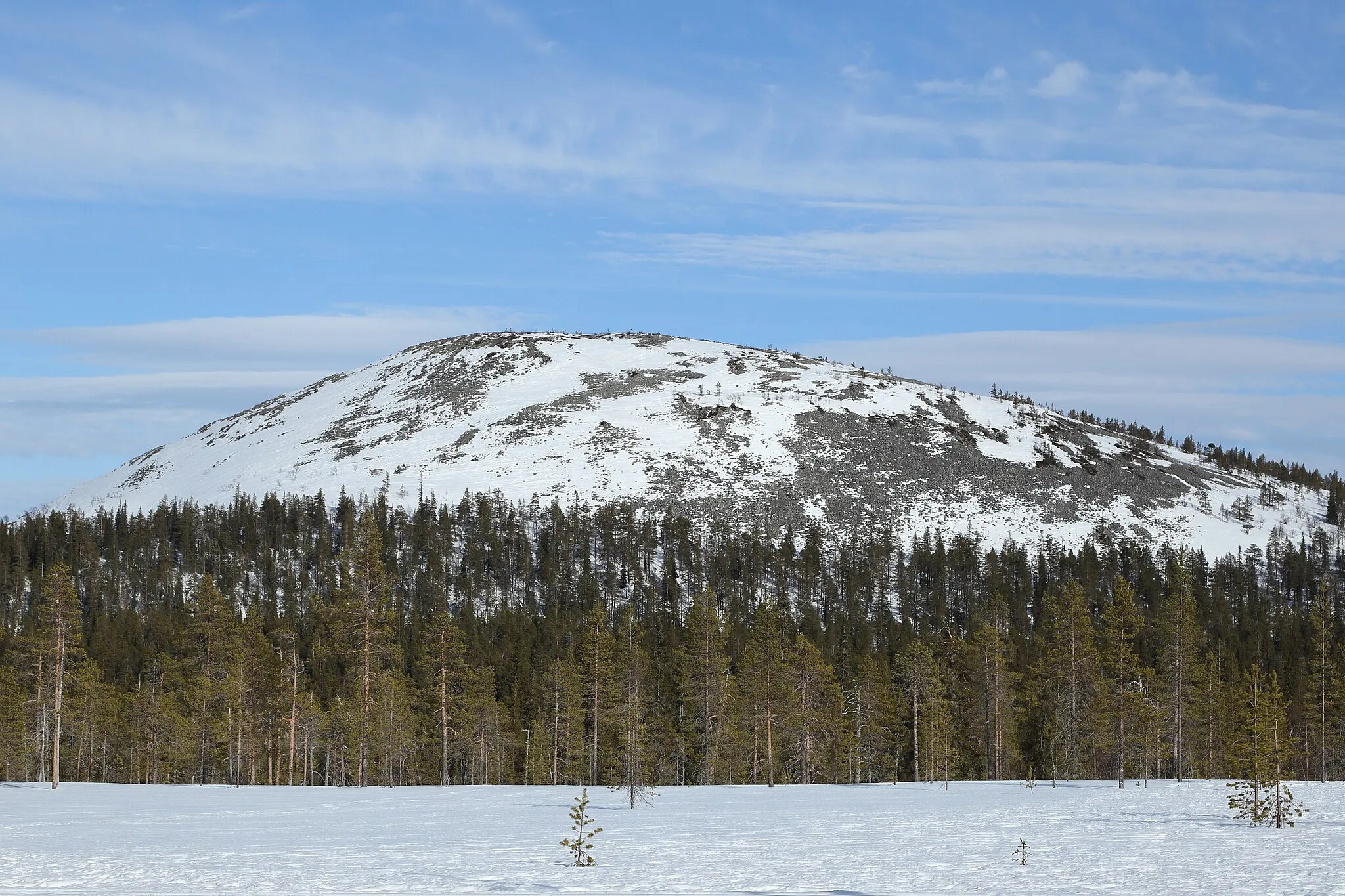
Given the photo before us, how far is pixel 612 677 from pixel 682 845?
43294 mm

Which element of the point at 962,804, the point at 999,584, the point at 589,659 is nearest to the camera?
the point at 962,804

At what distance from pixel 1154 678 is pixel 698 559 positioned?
94.8 metres

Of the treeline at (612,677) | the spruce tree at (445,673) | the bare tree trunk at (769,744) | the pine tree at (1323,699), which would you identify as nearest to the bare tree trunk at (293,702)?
the treeline at (612,677)

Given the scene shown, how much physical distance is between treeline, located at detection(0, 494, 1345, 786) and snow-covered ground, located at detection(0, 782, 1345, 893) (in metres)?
5.81

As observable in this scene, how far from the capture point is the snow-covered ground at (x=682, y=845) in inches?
822

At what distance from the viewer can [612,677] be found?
232 feet

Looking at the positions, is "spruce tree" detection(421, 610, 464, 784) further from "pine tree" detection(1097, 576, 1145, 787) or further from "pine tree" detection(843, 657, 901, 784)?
"pine tree" detection(1097, 576, 1145, 787)

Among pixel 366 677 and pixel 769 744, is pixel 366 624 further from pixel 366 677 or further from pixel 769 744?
pixel 769 744

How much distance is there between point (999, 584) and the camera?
6196 inches

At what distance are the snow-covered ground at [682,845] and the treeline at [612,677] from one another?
5.81m

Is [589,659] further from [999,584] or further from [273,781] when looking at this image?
[999,584]

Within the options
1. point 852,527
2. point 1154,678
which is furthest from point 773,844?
point 852,527

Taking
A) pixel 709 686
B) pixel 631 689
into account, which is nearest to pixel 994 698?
pixel 709 686

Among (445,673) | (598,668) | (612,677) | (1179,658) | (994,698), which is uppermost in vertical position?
(1179,658)
